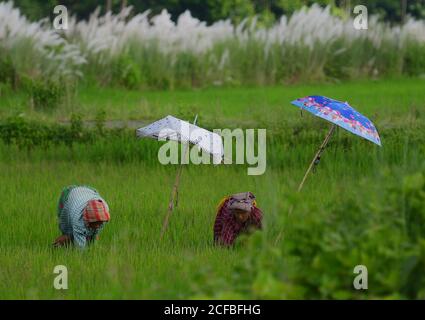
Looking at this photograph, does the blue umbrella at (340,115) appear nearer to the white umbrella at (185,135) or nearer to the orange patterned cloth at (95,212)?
the white umbrella at (185,135)

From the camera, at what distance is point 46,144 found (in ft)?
40.8

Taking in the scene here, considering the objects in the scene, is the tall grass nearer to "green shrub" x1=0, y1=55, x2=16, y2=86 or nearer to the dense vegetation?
"green shrub" x1=0, y1=55, x2=16, y2=86

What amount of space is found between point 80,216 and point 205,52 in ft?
37.8

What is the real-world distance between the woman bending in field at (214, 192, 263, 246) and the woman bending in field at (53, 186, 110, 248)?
78 centimetres

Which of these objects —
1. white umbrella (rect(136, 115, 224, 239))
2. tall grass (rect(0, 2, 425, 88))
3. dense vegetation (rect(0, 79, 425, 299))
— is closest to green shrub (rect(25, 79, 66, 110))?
dense vegetation (rect(0, 79, 425, 299))

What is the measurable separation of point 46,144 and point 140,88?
249 inches

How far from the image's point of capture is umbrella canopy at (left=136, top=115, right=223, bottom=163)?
26.5ft

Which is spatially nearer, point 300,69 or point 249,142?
point 249,142

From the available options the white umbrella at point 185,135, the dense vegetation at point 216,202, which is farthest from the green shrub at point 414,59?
the white umbrella at point 185,135

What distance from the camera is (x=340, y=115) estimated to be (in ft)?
26.3

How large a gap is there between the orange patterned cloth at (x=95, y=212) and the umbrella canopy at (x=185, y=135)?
2.07ft
